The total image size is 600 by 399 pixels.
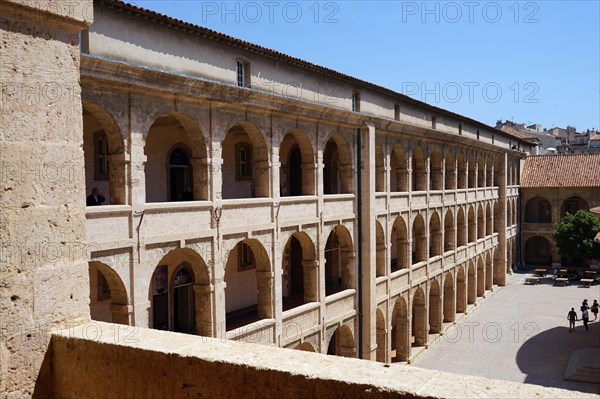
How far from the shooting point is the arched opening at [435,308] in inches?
1161

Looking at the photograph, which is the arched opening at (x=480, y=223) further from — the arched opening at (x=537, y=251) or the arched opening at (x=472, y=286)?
the arched opening at (x=537, y=251)

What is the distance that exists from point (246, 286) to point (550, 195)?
38417 millimetres

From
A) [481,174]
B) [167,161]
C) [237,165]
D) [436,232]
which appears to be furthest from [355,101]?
[481,174]

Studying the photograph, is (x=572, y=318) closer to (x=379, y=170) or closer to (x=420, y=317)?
(x=420, y=317)

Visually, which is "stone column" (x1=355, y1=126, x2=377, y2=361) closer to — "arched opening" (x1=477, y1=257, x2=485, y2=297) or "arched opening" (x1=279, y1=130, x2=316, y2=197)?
"arched opening" (x1=279, y1=130, x2=316, y2=197)

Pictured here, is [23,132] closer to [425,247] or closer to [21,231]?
[21,231]

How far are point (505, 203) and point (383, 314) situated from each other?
76.7 feet

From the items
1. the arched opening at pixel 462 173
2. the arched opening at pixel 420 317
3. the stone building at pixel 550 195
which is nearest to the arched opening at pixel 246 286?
the arched opening at pixel 420 317

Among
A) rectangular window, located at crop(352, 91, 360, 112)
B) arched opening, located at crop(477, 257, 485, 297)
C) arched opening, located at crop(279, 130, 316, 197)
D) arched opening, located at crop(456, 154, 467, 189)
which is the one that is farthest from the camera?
arched opening, located at crop(477, 257, 485, 297)

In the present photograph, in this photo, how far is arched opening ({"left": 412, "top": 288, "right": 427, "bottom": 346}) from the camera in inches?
1080

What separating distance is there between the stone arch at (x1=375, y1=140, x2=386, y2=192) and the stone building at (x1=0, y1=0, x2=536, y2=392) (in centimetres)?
7

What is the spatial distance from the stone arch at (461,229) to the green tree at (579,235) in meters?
13.6

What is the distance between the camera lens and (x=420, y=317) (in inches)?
1085

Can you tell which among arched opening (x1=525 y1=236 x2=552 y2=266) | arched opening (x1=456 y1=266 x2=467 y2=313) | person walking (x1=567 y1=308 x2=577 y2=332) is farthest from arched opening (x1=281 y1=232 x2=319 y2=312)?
arched opening (x1=525 y1=236 x2=552 y2=266)
